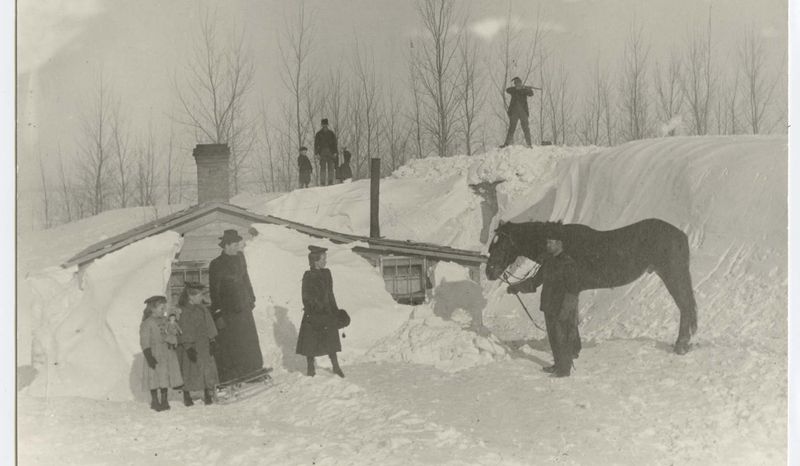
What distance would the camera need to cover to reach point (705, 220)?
13.8 metres

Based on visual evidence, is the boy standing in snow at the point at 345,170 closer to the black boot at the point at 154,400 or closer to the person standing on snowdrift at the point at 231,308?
the person standing on snowdrift at the point at 231,308

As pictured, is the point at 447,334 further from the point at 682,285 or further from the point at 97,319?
the point at 97,319

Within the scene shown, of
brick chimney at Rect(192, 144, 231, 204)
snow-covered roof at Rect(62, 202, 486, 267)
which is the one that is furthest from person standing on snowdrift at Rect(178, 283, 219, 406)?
brick chimney at Rect(192, 144, 231, 204)

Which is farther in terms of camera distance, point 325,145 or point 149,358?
point 325,145

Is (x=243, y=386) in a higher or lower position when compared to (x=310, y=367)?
lower

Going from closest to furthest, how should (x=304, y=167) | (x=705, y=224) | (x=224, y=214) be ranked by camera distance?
(x=224, y=214) → (x=705, y=224) → (x=304, y=167)

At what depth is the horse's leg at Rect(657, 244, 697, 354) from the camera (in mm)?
11180

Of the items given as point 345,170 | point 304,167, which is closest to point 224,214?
point 304,167

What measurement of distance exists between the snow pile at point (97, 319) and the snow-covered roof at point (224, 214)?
145mm

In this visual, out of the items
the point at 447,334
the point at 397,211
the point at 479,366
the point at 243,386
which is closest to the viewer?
the point at 243,386

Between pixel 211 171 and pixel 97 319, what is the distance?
11.8ft

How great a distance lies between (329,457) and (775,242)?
7.76 m

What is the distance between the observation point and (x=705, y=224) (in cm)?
1372

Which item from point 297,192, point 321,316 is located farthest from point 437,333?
point 297,192
